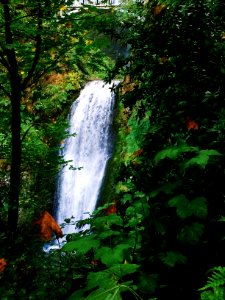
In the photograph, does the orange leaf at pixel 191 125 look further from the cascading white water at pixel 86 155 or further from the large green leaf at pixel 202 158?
the cascading white water at pixel 86 155

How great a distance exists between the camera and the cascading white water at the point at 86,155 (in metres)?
11.8

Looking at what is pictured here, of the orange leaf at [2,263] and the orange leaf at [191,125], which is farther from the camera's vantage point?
the orange leaf at [2,263]

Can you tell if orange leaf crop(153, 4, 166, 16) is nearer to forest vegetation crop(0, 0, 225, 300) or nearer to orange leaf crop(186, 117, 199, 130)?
forest vegetation crop(0, 0, 225, 300)

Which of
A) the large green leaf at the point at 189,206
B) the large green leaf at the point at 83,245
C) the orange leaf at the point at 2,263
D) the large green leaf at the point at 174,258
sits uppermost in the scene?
the large green leaf at the point at 189,206

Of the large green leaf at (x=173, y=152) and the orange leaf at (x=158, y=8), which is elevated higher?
the orange leaf at (x=158, y=8)

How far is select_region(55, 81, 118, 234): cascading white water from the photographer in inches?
466

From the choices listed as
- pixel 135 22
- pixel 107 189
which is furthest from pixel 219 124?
pixel 107 189

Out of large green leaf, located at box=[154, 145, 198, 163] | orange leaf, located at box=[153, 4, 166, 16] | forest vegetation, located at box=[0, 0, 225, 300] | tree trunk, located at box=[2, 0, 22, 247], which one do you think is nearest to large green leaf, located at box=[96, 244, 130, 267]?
forest vegetation, located at box=[0, 0, 225, 300]

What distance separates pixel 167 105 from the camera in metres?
2.48

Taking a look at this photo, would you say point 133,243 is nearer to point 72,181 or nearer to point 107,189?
point 107,189

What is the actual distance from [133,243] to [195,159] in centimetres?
72

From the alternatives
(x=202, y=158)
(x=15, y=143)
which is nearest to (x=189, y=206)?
(x=202, y=158)

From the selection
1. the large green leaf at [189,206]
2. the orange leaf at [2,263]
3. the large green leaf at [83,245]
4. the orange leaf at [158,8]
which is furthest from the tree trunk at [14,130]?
the large green leaf at [189,206]

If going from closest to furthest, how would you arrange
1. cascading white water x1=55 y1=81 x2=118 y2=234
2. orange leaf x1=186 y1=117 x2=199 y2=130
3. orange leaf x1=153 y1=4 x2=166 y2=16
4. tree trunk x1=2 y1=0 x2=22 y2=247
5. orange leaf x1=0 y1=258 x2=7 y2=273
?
orange leaf x1=186 y1=117 x2=199 y2=130 < orange leaf x1=153 y1=4 x2=166 y2=16 < orange leaf x1=0 y1=258 x2=7 y2=273 < tree trunk x1=2 y1=0 x2=22 y2=247 < cascading white water x1=55 y1=81 x2=118 y2=234
